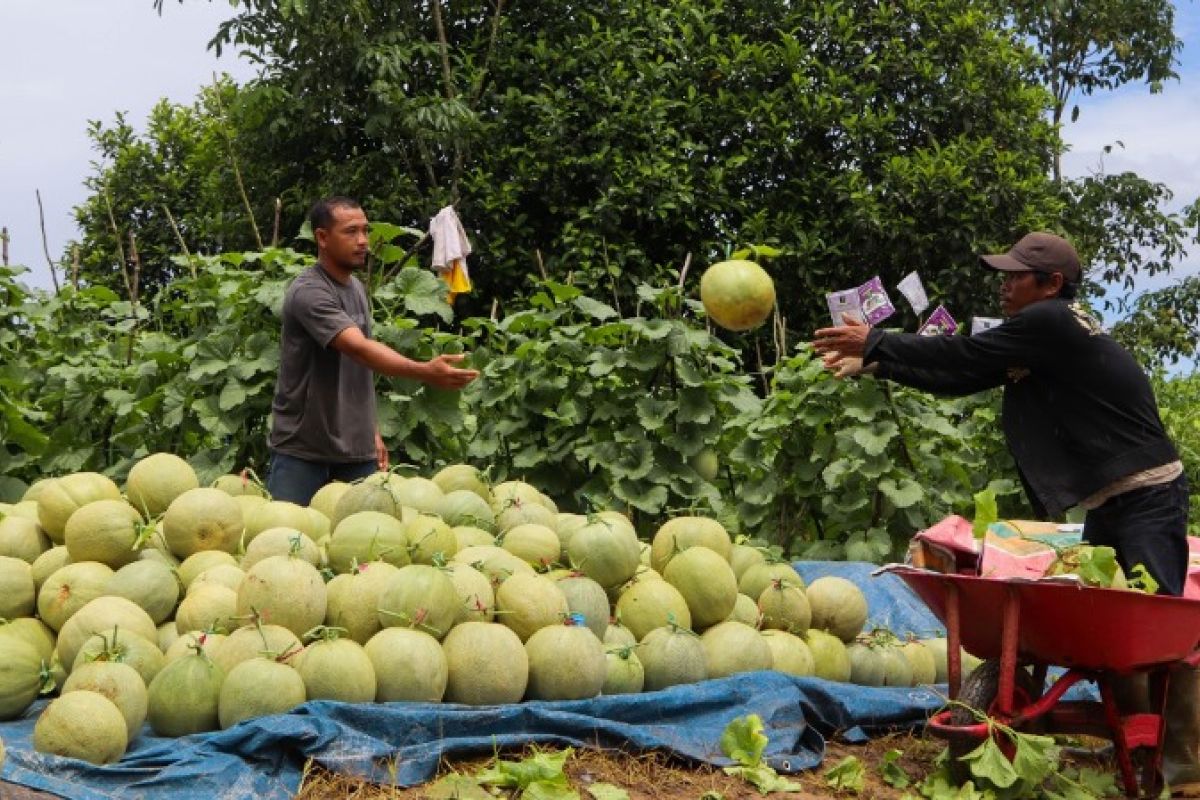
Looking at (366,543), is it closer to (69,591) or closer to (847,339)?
(69,591)

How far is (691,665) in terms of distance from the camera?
16.3ft

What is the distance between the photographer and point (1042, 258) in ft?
16.2

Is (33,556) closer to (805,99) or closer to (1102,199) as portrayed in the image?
(805,99)

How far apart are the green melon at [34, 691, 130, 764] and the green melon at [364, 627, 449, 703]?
2.56 ft

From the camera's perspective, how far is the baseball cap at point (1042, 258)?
195 inches

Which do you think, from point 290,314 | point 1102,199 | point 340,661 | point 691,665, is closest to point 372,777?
point 340,661

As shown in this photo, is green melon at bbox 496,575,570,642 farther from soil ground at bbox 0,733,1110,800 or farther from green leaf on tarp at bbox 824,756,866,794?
green leaf on tarp at bbox 824,756,866,794

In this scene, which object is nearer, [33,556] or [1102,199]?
[33,556]

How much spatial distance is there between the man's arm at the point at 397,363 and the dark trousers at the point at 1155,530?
2.59 metres

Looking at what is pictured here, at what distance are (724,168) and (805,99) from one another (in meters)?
1.12

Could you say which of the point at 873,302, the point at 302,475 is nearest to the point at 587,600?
the point at 302,475

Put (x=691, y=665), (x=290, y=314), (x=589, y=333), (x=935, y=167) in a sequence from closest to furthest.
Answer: (x=691, y=665), (x=290, y=314), (x=589, y=333), (x=935, y=167)

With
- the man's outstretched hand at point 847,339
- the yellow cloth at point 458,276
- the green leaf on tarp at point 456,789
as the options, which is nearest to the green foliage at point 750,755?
the green leaf on tarp at point 456,789

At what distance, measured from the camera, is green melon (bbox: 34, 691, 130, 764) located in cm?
386
